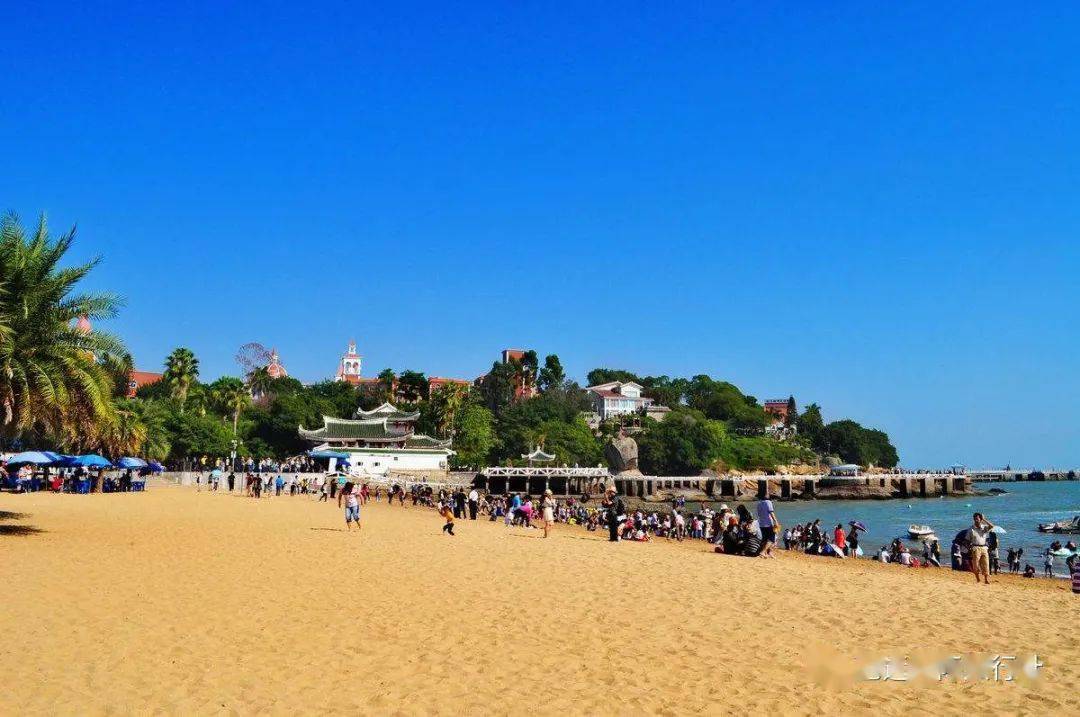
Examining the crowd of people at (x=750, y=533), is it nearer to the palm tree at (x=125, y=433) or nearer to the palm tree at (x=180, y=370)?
the palm tree at (x=125, y=433)

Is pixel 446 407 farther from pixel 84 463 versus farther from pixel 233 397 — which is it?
pixel 84 463

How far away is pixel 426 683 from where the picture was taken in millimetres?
7590

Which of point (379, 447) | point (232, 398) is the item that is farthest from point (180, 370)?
point (379, 447)

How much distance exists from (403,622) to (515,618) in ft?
5.10

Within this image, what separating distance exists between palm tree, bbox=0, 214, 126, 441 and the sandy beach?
3050mm

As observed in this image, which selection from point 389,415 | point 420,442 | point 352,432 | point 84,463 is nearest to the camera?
point 84,463

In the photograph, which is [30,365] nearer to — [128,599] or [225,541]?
[225,541]

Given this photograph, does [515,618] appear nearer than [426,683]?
No

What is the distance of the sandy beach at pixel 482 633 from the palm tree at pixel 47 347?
10.0 feet

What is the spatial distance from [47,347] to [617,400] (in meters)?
125

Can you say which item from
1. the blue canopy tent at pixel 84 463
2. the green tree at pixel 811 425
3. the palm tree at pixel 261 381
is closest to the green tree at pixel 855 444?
the green tree at pixel 811 425

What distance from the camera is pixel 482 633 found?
31.7 feet

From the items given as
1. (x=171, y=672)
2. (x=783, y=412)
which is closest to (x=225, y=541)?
(x=171, y=672)

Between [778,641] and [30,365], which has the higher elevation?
[30,365]
